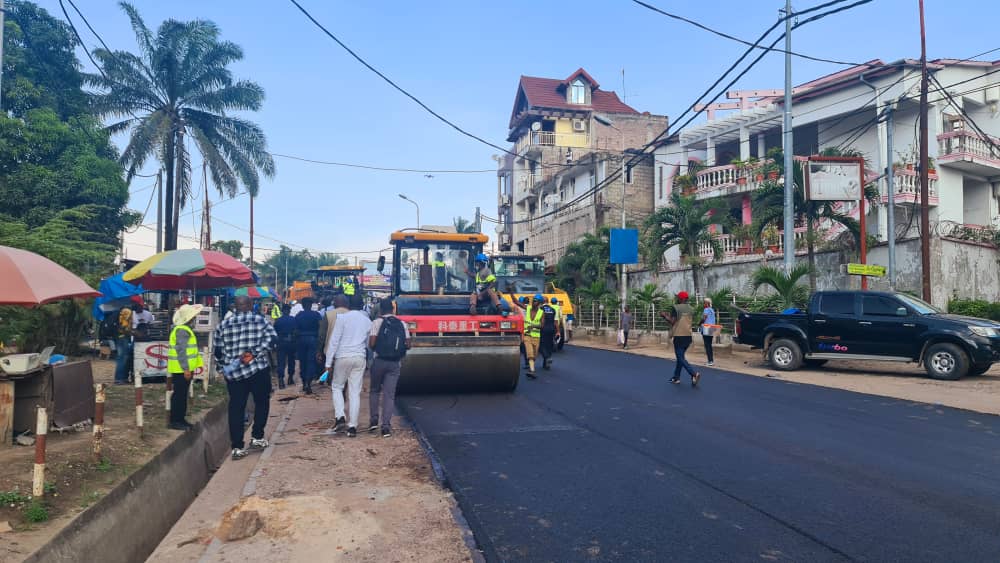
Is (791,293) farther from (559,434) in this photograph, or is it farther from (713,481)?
(713,481)

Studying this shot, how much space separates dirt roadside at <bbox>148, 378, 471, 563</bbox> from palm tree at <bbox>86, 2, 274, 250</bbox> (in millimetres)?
21690

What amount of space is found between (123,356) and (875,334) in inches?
569

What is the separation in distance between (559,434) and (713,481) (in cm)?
252

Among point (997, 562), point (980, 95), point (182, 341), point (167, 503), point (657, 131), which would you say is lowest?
point (167, 503)

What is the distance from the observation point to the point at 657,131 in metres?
50.0

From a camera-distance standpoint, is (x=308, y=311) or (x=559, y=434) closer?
(x=559, y=434)

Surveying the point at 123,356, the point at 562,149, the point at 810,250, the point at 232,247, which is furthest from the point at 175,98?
the point at 232,247

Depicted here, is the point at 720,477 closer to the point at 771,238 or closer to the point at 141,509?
the point at 141,509

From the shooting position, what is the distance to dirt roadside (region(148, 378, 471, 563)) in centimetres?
477

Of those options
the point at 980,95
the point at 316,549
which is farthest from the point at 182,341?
the point at 980,95

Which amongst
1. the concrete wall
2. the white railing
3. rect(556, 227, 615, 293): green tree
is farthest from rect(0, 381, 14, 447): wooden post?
the white railing

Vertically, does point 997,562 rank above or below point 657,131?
below

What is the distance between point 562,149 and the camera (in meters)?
49.7

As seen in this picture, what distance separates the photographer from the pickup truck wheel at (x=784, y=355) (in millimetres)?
16078
